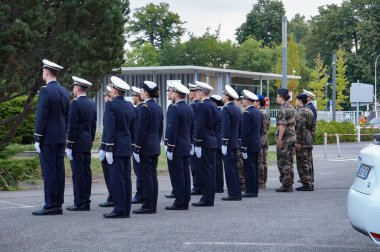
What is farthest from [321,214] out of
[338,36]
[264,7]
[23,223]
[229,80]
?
[264,7]

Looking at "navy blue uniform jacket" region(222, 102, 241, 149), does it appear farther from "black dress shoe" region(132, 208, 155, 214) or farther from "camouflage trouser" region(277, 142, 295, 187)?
"black dress shoe" region(132, 208, 155, 214)

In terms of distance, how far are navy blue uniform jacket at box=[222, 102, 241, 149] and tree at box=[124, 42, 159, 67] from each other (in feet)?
230

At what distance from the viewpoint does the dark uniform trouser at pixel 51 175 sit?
1251 centimetres

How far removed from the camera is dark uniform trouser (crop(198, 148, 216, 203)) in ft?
46.7

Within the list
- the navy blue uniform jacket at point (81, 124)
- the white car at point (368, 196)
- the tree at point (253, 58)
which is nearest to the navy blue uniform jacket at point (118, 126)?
the navy blue uniform jacket at point (81, 124)

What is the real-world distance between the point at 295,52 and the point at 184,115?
72077mm

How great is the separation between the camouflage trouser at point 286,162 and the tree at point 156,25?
74.5 m

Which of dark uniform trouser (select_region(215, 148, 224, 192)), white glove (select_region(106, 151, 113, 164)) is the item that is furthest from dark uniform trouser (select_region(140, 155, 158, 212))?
dark uniform trouser (select_region(215, 148, 224, 192))

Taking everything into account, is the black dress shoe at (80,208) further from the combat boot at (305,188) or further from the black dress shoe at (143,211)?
the combat boot at (305,188)

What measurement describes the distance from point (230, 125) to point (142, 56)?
72.5 metres

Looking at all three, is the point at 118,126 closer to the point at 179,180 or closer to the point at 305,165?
the point at 179,180

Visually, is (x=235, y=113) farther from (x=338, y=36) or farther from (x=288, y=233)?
(x=338, y=36)

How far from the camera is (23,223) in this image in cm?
1146

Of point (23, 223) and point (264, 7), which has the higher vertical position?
point (264, 7)
